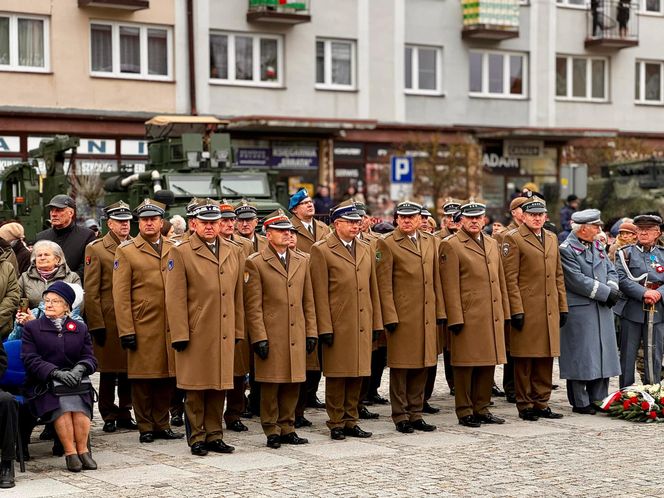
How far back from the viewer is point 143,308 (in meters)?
11.6

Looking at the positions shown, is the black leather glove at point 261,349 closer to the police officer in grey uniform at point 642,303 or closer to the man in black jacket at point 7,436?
the man in black jacket at point 7,436

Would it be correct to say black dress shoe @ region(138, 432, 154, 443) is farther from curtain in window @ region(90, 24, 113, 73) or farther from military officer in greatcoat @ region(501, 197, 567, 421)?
curtain in window @ region(90, 24, 113, 73)

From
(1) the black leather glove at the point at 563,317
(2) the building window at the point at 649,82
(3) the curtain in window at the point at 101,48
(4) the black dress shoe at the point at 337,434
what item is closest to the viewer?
(4) the black dress shoe at the point at 337,434

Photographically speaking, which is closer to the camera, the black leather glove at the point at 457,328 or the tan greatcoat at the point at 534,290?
the black leather glove at the point at 457,328

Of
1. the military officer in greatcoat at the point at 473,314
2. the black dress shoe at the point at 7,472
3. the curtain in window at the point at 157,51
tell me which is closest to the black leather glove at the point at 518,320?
the military officer in greatcoat at the point at 473,314

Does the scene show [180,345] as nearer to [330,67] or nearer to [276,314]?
[276,314]

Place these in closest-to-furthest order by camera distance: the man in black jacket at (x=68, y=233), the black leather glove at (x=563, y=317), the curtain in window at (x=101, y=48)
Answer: the black leather glove at (x=563, y=317)
the man in black jacket at (x=68, y=233)
the curtain in window at (x=101, y=48)

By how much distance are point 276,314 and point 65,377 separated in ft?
6.74

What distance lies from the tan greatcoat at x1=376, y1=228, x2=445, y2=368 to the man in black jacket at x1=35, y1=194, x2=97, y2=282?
3164mm

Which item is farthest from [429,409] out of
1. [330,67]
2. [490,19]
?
[490,19]

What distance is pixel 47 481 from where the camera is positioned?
9.77m

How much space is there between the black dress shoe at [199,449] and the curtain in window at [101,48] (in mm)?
22482

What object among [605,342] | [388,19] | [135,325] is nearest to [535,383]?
[605,342]

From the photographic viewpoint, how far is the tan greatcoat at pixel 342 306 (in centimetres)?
1177
